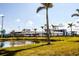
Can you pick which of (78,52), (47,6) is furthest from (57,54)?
(47,6)

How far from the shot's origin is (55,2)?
488 cm

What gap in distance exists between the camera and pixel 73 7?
4855 millimetres

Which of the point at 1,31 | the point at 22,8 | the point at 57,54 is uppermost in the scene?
the point at 22,8

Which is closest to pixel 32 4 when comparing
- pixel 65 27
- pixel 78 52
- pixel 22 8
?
pixel 22 8

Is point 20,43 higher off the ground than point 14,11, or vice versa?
point 14,11

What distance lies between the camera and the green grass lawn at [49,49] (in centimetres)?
487

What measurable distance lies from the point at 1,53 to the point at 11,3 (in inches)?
27.8

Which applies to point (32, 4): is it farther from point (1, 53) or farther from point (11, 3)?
point (1, 53)

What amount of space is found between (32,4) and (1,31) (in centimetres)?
57

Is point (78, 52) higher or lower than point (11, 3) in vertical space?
lower

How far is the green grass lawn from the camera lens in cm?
487

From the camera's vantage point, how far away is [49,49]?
4.90 m

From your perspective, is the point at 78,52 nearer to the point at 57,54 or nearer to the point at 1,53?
the point at 57,54

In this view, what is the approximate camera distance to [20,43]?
494 cm
